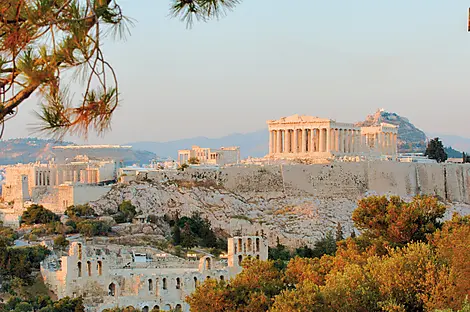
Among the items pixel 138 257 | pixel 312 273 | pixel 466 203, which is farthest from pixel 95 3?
pixel 466 203

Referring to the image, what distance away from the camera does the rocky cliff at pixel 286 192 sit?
41.9 meters

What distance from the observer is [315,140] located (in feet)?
193

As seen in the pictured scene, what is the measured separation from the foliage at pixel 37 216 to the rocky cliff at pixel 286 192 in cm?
319

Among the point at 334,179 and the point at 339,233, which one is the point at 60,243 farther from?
the point at 334,179

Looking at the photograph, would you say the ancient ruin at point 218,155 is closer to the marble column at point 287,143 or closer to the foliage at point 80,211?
the marble column at point 287,143

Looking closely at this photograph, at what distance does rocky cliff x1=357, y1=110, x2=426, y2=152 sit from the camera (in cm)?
10630

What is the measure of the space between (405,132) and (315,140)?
198 ft

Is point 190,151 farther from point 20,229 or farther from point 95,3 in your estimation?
point 95,3

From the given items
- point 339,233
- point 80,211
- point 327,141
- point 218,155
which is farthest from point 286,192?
point 80,211

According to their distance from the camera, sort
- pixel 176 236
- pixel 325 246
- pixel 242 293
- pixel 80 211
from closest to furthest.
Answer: pixel 242 293, pixel 176 236, pixel 80 211, pixel 325 246

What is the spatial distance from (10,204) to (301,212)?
15.9m

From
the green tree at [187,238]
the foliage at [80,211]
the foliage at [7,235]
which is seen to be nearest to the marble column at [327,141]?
the green tree at [187,238]

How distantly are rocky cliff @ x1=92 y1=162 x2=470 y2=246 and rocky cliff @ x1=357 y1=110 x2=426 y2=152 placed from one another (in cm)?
4565

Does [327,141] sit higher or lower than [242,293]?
higher
